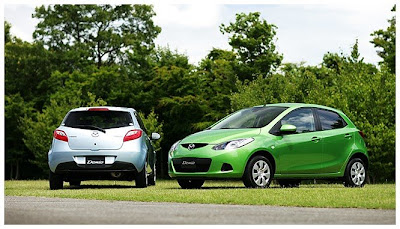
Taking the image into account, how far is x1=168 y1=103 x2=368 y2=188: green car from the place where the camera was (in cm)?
1703

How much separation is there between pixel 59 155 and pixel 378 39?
140ft

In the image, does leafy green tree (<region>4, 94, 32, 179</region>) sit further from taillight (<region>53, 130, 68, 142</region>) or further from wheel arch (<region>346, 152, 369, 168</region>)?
wheel arch (<region>346, 152, 369, 168</region>)

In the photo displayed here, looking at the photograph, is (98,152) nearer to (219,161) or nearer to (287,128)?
(219,161)

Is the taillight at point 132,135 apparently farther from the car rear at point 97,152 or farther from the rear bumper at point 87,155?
the rear bumper at point 87,155

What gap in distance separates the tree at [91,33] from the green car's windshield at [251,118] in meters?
41.4

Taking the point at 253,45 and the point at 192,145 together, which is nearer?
the point at 192,145

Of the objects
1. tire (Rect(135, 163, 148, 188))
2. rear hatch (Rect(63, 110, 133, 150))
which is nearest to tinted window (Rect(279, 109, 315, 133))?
tire (Rect(135, 163, 148, 188))

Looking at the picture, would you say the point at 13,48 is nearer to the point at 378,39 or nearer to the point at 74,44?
the point at 74,44

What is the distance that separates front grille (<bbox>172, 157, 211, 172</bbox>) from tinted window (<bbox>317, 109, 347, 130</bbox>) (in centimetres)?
287

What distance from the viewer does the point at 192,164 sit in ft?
56.4

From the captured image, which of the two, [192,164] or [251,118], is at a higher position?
[251,118]

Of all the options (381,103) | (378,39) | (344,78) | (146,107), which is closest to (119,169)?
(381,103)

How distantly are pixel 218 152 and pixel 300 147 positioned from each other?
71.9 inches

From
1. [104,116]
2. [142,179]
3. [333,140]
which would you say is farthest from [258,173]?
[104,116]
